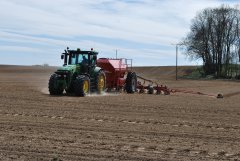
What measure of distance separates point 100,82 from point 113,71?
6.79 feet

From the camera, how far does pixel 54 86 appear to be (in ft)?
75.4

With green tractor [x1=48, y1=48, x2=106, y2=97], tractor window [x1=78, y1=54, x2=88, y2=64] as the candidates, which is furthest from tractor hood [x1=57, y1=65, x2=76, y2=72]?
tractor window [x1=78, y1=54, x2=88, y2=64]

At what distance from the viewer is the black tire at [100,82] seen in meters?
24.3

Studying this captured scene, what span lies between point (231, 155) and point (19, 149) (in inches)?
142

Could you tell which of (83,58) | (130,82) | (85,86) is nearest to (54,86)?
(85,86)

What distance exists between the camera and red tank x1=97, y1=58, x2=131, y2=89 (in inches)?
1053

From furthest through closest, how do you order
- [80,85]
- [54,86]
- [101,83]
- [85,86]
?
[101,83], [85,86], [54,86], [80,85]

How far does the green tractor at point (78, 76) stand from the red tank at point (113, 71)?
1.41 metres

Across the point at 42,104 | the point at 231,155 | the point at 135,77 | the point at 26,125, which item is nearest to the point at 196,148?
the point at 231,155

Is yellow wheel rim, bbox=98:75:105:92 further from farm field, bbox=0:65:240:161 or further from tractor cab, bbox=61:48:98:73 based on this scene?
farm field, bbox=0:65:240:161

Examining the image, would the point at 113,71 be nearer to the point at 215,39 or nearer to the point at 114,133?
the point at 114,133

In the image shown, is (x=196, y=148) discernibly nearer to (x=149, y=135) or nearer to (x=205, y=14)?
(x=149, y=135)

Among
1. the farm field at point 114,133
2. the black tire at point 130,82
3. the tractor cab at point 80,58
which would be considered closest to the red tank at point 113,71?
the black tire at point 130,82

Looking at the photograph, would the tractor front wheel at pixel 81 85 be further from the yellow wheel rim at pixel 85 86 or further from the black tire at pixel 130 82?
the black tire at pixel 130 82
